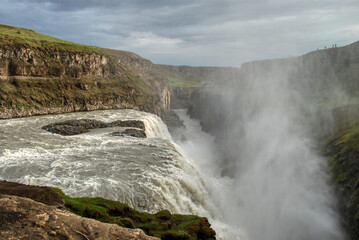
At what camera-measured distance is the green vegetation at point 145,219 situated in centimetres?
1045

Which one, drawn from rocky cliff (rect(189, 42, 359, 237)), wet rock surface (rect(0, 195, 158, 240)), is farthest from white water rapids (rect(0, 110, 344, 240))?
wet rock surface (rect(0, 195, 158, 240))

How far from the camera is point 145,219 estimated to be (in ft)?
40.2

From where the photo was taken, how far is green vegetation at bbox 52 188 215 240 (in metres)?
10.5

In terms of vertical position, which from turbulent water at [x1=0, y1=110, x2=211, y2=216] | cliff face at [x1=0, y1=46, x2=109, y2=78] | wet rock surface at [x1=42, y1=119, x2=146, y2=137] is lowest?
turbulent water at [x1=0, y1=110, x2=211, y2=216]

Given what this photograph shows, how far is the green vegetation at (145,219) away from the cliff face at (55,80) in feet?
114

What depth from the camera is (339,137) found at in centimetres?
2909

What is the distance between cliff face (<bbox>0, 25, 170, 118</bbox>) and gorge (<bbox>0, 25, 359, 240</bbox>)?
227 millimetres

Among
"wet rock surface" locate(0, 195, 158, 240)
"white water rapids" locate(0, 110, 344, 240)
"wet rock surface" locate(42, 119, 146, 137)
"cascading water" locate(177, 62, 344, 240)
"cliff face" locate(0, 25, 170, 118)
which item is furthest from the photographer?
"cliff face" locate(0, 25, 170, 118)

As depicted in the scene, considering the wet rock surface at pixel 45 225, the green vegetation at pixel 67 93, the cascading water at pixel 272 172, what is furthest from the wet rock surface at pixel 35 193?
the green vegetation at pixel 67 93

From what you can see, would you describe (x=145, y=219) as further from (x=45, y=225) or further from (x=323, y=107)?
(x=323, y=107)

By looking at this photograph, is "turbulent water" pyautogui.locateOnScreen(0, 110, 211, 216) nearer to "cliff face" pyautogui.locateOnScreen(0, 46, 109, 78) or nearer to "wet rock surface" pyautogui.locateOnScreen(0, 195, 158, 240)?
"wet rock surface" pyautogui.locateOnScreen(0, 195, 158, 240)

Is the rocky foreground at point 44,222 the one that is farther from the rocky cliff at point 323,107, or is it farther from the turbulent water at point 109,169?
the rocky cliff at point 323,107

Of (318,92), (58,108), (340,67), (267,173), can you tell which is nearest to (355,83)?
(318,92)

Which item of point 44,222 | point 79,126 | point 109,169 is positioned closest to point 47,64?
point 79,126
